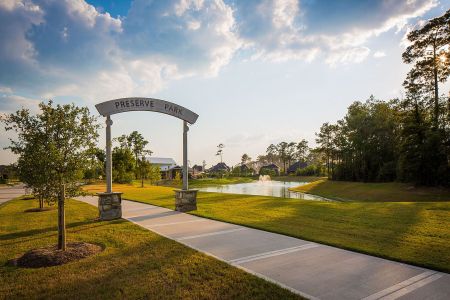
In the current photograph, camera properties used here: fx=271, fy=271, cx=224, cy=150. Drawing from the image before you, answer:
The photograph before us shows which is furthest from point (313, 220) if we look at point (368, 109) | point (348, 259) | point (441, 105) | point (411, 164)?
point (368, 109)

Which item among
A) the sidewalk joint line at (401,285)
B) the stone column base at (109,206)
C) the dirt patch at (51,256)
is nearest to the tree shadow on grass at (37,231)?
the stone column base at (109,206)

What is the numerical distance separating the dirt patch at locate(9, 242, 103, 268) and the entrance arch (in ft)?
12.5

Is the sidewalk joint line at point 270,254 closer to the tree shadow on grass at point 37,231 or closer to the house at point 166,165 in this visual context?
the tree shadow on grass at point 37,231

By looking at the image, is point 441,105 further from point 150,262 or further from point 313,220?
point 150,262

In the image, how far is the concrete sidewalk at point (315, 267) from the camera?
398 cm

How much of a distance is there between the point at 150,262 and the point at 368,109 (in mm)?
44061

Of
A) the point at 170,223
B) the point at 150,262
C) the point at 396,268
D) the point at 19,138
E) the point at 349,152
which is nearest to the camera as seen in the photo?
the point at 396,268

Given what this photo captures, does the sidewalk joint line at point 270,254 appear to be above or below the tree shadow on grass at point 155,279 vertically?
below

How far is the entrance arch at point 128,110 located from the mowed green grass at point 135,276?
9.98ft

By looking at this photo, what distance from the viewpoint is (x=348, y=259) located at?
17.6 feet

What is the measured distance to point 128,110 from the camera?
35.1ft

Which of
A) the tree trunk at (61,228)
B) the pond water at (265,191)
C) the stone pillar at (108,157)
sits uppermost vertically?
the stone pillar at (108,157)

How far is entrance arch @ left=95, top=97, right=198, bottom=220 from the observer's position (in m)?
10.1

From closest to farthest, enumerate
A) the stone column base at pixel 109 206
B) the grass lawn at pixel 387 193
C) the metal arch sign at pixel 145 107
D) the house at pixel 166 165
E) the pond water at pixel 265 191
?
the stone column base at pixel 109 206 → the metal arch sign at pixel 145 107 → the grass lawn at pixel 387 193 → the pond water at pixel 265 191 → the house at pixel 166 165
